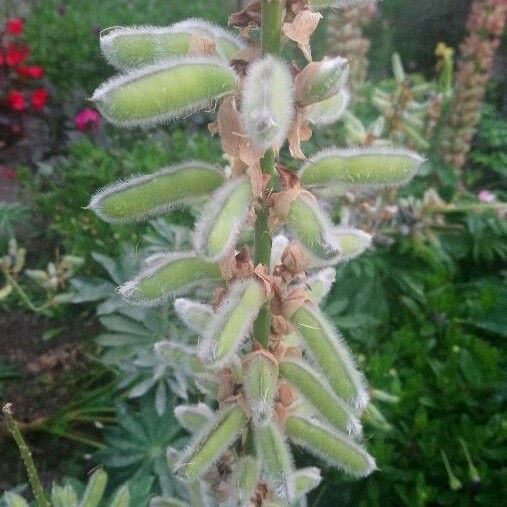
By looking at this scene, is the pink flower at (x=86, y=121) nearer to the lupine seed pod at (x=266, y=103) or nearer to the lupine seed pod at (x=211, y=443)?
the lupine seed pod at (x=211, y=443)

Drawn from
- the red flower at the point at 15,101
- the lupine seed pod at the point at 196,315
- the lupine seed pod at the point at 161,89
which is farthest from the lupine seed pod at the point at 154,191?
the red flower at the point at 15,101

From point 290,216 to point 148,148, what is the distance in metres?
2.63

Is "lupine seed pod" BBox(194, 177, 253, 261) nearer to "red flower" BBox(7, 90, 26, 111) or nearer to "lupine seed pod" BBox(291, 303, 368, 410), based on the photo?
"lupine seed pod" BBox(291, 303, 368, 410)

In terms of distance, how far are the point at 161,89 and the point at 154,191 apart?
0.48 feet

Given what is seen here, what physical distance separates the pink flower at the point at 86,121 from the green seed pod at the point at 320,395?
299cm

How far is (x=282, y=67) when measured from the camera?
28.9 inches

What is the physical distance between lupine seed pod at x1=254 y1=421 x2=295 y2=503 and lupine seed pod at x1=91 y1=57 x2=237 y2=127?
0.46m

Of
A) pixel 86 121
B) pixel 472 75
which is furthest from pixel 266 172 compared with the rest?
pixel 86 121

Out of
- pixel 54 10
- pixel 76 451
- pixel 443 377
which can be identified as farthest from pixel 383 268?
pixel 54 10

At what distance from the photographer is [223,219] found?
2.48 ft

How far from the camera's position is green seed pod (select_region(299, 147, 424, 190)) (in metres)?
0.84

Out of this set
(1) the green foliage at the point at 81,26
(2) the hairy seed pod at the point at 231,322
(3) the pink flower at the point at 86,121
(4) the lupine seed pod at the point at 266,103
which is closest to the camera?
(4) the lupine seed pod at the point at 266,103

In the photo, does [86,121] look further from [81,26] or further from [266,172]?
[266,172]

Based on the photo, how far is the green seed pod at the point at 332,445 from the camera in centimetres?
94
